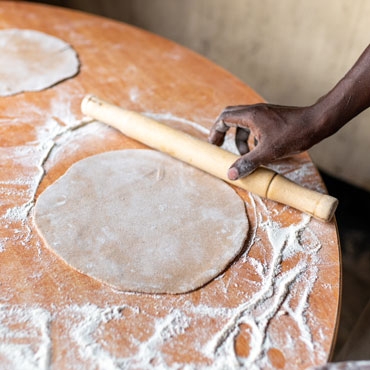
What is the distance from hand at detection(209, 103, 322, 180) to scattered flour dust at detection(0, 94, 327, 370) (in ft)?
0.65

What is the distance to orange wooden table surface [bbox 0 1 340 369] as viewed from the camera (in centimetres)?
81

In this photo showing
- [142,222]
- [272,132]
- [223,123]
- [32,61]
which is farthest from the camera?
[32,61]

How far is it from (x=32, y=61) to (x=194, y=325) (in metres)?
1.13

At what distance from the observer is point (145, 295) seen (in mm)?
900

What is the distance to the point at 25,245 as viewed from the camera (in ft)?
3.22

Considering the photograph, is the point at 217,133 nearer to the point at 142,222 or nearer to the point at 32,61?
the point at 142,222

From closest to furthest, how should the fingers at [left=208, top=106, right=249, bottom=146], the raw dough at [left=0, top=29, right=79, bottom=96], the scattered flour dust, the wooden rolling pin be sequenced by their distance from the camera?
the scattered flour dust
the wooden rolling pin
the fingers at [left=208, top=106, right=249, bottom=146]
the raw dough at [left=0, top=29, right=79, bottom=96]

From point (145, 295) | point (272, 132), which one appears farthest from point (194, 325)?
point (272, 132)

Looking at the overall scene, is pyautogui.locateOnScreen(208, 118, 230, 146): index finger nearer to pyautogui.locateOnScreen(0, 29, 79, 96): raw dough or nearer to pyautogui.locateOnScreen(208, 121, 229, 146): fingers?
pyautogui.locateOnScreen(208, 121, 229, 146): fingers

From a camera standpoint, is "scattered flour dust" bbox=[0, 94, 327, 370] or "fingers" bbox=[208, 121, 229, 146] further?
"fingers" bbox=[208, 121, 229, 146]

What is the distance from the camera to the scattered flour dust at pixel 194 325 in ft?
2.60

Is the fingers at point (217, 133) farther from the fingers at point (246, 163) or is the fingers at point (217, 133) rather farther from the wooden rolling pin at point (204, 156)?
the fingers at point (246, 163)

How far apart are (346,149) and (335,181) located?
207 mm

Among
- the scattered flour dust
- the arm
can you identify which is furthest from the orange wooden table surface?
the arm
